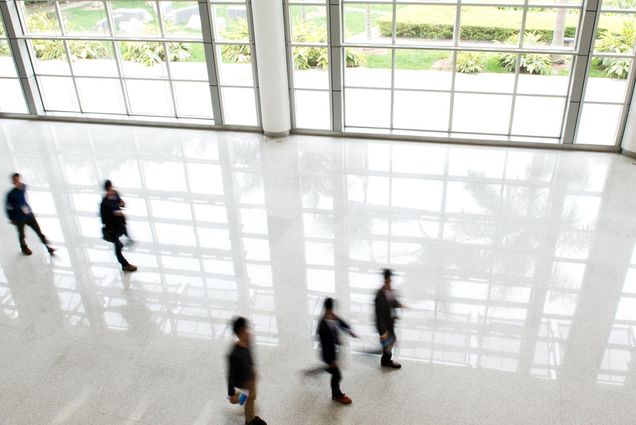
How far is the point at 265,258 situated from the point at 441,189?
4.07 m

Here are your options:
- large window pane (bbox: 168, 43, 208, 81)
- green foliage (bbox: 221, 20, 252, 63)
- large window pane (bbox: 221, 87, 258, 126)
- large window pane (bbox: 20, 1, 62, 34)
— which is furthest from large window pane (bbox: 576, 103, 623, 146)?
large window pane (bbox: 20, 1, 62, 34)

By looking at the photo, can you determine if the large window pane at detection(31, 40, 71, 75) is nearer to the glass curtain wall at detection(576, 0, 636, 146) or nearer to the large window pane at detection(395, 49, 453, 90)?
the large window pane at detection(395, 49, 453, 90)

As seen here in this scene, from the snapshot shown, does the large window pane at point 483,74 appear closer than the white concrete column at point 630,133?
No

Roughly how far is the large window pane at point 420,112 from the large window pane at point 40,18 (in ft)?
30.5

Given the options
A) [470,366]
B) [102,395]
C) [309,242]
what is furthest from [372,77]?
[102,395]

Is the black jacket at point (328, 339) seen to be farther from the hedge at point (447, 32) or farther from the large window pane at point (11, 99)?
the large window pane at point (11, 99)

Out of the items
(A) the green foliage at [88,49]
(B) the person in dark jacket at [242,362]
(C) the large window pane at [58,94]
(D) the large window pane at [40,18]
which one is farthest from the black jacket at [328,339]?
(D) the large window pane at [40,18]

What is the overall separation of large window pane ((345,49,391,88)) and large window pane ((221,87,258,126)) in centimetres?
261

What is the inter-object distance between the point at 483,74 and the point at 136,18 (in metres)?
8.82

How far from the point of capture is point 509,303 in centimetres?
737

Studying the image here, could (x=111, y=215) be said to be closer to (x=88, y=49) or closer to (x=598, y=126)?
(x=88, y=49)

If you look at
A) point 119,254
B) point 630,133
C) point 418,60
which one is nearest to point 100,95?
point 119,254

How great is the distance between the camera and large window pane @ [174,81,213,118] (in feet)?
46.3

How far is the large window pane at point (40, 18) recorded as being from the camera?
13945mm
